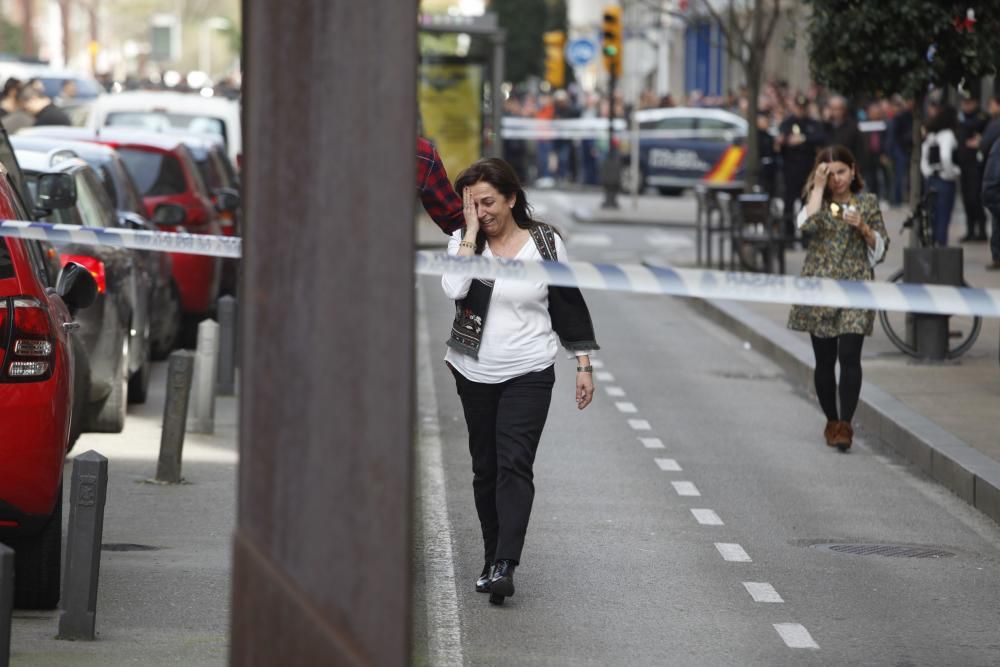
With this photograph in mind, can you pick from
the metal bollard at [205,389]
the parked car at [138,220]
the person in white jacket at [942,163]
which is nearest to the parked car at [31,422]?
the metal bollard at [205,389]

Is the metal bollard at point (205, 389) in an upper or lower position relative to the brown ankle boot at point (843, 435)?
upper

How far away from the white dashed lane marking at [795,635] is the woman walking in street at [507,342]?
1.00 m

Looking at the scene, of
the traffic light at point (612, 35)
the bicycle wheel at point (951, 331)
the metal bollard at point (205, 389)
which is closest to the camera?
the metal bollard at point (205, 389)

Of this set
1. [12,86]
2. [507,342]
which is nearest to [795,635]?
[507,342]

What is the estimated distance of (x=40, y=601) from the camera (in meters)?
7.32

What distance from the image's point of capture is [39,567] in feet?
23.8

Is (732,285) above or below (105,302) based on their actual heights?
above

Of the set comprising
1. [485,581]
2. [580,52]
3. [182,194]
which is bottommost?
[485,581]

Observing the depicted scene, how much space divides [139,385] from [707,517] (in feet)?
15.1

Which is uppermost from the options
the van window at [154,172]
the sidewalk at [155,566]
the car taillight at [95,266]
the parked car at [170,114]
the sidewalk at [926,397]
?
the parked car at [170,114]

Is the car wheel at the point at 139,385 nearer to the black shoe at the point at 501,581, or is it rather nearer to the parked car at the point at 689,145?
the black shoe at the point at 501,581

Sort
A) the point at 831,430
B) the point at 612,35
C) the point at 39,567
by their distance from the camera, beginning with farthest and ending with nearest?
the point at 612,35 → the point at 831,430 → the point at 39,567

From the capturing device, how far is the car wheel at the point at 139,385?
1297 centimetres

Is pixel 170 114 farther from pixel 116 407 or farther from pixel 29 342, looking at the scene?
pixel 29 342
